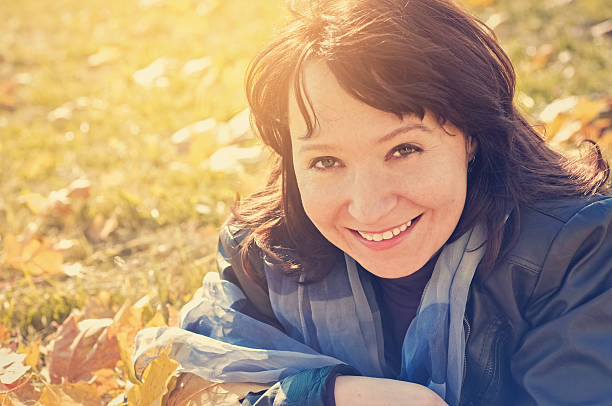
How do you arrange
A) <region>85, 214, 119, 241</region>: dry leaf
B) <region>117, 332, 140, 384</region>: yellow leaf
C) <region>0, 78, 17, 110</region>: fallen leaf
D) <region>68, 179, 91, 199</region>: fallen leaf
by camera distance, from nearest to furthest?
<region>117, 332, 140, 384</region>: yellow leaf, <region>85, 214, 119, 241</region>: dry leaf, <region>68, 179, 91, 199</region>: fallen leaf, <region>0, 78, 17, 110</region>: fallen leaf

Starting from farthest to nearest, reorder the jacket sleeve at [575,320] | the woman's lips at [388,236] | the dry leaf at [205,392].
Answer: the dry leaf at [205,392] < the woman's lips at [388,236] < the jacket sleeve at [575,320]

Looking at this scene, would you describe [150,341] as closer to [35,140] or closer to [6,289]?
[6,289]

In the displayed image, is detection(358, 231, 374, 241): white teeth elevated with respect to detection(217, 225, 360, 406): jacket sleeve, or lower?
elevated

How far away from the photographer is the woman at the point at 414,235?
1.42 metres

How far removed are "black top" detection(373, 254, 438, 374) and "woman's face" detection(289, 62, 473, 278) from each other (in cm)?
17

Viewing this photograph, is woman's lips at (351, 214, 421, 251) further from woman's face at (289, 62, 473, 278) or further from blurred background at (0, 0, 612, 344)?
blurred background at (0, 0, 612, 344)

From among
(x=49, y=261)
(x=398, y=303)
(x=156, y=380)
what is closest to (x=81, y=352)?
(x=156, y=380)

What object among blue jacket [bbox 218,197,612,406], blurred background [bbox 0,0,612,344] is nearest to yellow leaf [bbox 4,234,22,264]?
blurred background [bbox 0,0,612,344]

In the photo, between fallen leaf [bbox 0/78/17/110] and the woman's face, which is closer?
the woman's face

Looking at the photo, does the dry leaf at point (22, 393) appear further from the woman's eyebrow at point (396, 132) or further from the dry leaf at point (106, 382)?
the woman's eyebrow at point (396, 132)

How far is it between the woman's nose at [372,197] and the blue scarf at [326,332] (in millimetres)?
227

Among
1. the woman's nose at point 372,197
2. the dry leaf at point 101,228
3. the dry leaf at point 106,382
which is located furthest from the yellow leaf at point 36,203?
the woman's nose at point 372,197

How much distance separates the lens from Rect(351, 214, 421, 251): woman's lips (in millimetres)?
1530

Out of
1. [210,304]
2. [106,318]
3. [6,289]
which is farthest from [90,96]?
[210,304]
